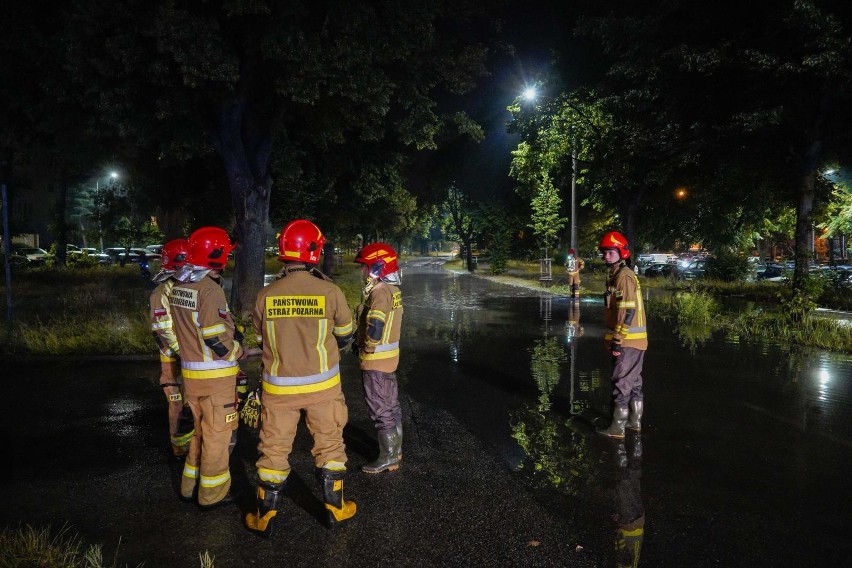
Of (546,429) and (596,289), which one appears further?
(596,289)

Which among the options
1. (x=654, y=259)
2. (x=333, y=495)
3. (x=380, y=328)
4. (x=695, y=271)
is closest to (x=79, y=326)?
(x=380, y=328)

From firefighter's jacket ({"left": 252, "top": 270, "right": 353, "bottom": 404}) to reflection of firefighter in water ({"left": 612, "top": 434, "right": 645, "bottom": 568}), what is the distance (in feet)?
7.26

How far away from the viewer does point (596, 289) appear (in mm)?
24344

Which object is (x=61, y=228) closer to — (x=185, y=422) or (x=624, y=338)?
(x=185, y=422)

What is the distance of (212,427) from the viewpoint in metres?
3.82

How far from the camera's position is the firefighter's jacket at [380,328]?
14.4 ft

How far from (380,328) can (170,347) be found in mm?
1780

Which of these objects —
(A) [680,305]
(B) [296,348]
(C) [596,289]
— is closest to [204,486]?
(B) [296,348]

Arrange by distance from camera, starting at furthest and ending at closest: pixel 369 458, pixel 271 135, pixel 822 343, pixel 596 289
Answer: pixel 596 289
pixel 271 135
pixel 822 343
pixel 369 458

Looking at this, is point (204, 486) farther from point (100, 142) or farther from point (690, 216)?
point (690, 216)

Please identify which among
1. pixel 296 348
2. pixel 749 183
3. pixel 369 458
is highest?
pixel 749 183

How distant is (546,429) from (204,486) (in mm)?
3502

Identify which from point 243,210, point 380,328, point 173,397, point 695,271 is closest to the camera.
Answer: point 380,328

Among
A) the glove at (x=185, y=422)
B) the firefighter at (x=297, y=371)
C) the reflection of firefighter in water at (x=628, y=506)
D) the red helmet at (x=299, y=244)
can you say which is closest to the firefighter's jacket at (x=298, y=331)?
the firefighter at (x=297, y=371)
